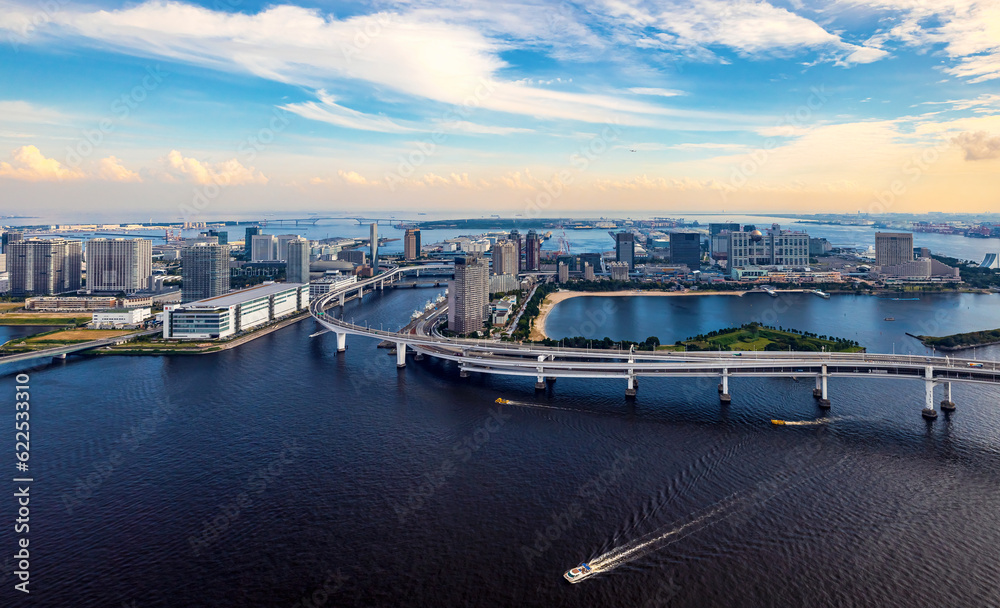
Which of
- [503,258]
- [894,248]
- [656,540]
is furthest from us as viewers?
[894,248]

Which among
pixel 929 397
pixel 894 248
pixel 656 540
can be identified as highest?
pixel 894 248

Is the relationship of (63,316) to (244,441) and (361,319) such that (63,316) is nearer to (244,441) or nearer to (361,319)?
(361,319)

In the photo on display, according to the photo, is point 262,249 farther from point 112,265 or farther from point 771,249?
point 771,249

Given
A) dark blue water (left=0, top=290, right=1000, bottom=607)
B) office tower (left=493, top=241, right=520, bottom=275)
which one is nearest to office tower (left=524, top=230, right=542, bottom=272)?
office tower (left=493, top=241, right=520, bottom=275)

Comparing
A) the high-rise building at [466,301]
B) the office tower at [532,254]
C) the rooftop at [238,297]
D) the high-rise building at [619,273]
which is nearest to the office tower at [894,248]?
the high-rise building at [619,273]

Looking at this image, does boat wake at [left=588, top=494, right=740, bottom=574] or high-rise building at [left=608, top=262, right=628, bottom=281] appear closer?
boat wake at [left=588, top=494, right=740, bottom=574]

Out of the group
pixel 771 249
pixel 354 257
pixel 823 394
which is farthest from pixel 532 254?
pixel 823 394

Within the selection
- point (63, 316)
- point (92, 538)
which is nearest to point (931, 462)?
point (92, 538)

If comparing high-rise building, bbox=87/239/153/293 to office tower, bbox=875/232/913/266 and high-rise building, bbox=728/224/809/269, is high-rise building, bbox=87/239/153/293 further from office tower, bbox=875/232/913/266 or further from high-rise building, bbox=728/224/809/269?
office tower, bbox=875/232/913/266
